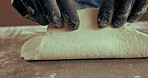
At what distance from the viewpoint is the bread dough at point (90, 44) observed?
30.4 inches

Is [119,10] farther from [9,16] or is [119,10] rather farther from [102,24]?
[9,16]

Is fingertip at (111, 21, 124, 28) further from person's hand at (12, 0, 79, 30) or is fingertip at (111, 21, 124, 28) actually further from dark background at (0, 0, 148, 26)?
dark background at (0, 0, 148, 26)

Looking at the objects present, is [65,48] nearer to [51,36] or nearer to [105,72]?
[51,36]

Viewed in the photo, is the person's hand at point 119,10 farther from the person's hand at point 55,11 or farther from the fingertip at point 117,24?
the person's hand at point 55,11

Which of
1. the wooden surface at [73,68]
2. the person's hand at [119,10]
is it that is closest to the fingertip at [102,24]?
the person's hand at [119,10]

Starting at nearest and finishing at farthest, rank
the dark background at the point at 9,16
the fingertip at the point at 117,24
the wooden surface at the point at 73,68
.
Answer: the wooden surface at the point at 73,68
the fingertip at the point at 117,24
the dark background at the point at 9,16

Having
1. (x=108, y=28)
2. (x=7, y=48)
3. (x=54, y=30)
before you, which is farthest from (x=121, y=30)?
(x=7, y=48)

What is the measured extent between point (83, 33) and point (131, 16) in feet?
0.70

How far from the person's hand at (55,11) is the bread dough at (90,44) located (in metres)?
0.05

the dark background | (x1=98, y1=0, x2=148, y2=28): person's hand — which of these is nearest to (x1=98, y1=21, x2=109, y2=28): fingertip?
(x1=98, y1=0, x2=148, y2=28): person's hand

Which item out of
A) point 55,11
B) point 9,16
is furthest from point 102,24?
point 9,16

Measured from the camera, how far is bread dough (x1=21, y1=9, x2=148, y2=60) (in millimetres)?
771

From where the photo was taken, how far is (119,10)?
2.49 ft

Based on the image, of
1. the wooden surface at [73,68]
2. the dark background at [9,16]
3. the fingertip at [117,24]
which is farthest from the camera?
the dark background at [9,16]
